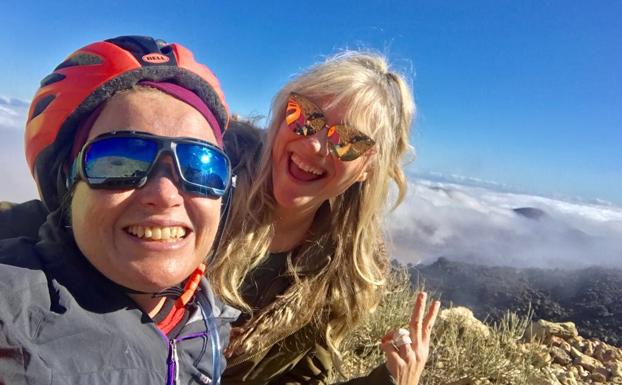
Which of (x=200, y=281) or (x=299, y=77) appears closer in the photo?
(x=200, y=281)

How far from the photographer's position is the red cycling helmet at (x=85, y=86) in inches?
56.4

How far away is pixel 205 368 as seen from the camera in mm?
1683

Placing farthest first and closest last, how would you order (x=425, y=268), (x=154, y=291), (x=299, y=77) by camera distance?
1. (x=425, y=268)
2. (x=299, y=77)
3. (x=154, y=291)

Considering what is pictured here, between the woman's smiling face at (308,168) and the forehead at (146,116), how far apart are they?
136 cm

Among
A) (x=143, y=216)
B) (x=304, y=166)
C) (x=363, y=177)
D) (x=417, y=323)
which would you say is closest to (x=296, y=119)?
(x=304, y=166)

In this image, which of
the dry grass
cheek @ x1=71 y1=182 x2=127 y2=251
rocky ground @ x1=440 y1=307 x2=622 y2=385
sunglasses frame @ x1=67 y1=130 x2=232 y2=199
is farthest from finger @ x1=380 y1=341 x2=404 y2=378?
rocky ground @ x1=440 y1=307 x2=622 y2=385

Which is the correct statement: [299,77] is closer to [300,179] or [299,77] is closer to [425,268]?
[300,179]

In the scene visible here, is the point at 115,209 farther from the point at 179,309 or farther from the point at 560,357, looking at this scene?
the point at 560,357

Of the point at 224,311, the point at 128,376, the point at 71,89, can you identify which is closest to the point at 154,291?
the point at 128,376

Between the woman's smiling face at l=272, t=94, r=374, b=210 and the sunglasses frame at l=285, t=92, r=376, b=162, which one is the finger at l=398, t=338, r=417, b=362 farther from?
the sunglasses frame at l=285, t=92, r=376, b=162

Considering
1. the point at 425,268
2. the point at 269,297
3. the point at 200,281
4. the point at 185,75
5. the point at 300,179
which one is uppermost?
the point at 185,75

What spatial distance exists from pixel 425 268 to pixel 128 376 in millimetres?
11939

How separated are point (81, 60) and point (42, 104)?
17 centimetres

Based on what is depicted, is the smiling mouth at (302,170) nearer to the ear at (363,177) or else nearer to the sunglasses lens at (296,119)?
the sunglasses lens at (296,119)
